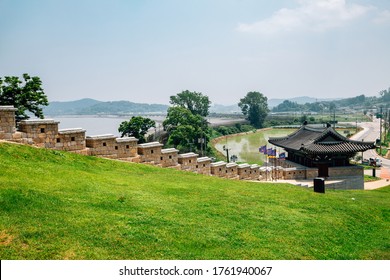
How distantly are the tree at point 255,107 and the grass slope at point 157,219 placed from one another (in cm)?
9286

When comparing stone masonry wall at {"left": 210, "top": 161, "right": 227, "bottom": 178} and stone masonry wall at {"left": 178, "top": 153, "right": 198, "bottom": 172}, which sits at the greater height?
stone masonry wall at {"left": 178, "top": 153, "right": 198, "bottom": 172}

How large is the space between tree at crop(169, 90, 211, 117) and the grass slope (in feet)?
206

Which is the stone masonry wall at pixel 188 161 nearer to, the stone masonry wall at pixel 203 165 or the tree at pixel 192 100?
the stone masonry wall at pixel 203 165

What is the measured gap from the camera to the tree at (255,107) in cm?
10312

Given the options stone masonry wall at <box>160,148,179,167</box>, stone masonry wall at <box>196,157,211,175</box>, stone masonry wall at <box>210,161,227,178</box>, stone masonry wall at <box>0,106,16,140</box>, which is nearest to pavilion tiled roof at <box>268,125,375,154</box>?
stone masonry wall at <box>210,161,227,178</box>

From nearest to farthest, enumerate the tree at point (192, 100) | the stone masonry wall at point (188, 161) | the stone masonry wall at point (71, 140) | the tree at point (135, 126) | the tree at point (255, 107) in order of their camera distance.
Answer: the stone masonry wall at point (71, 140)
the stone masonry wall at point (188, 161)
the tree at point (135, 126)
the tree at point (192, 100)
the tree at point (255, 107)

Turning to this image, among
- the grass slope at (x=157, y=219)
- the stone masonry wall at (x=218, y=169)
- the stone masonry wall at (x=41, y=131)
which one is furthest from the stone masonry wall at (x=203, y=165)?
the stone masonry wall at (x=41, y=131)

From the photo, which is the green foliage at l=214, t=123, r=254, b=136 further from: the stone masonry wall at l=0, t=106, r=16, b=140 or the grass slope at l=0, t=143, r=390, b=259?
the grass slope at l=0, t=143, r=390, b=259

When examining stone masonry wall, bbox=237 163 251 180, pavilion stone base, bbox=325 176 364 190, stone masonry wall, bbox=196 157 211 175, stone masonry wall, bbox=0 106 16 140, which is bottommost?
pavilion stone base, bbox=325 176 364 190

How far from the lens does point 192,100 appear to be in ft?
247

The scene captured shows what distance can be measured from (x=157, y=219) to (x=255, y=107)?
325 feet

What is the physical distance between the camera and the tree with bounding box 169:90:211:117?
73.8 metres

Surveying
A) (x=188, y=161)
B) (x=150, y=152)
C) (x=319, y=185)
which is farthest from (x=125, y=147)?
(x=319, y=185)

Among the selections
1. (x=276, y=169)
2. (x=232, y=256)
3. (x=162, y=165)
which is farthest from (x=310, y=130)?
(x=232, y=256)
